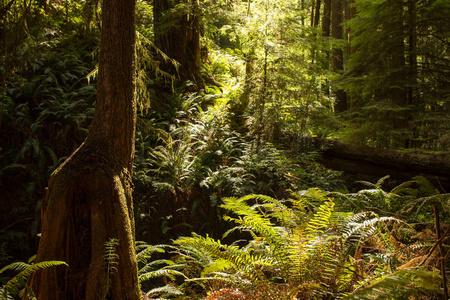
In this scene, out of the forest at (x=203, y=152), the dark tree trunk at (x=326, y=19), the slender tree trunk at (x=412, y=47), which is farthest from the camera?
the dark tree trunk at (x=326, y=19)

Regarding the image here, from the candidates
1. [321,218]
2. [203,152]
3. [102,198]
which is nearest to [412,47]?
[203,152]

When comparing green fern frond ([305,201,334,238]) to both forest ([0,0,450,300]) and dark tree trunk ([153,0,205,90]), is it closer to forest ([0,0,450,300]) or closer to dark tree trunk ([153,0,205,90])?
forest ([0,0,450,300])

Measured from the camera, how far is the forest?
248 cm

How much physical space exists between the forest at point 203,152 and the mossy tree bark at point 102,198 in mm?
13

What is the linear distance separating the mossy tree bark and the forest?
1 cm

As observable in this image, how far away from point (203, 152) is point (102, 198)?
421 cm

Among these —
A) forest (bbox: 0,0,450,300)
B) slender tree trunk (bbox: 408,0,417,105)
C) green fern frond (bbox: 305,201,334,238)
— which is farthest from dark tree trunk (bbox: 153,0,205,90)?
green fern frond (bbox: 305,201,334,238)

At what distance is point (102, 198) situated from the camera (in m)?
2.53

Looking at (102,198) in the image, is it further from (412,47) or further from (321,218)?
(412,47)

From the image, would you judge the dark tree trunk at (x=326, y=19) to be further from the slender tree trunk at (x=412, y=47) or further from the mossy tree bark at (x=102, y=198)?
the mossy tree bark at (x=102, y=198)

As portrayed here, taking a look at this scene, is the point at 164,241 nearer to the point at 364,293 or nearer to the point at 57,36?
the point at 364,293

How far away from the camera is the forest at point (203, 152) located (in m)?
2.48

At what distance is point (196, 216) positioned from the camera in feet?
18.5

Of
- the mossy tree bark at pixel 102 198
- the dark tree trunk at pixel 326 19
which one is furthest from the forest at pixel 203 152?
the dark tree trunk at pixel 326 19
